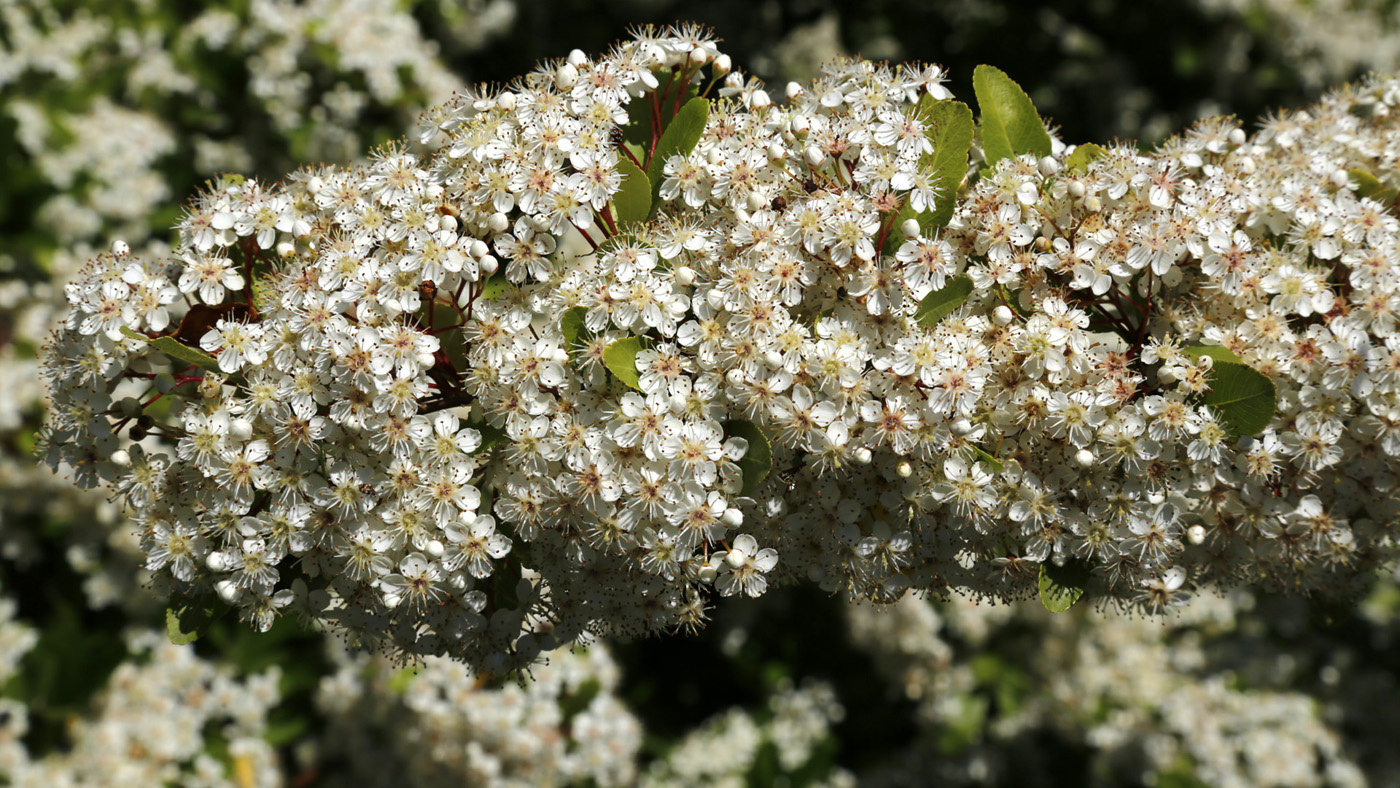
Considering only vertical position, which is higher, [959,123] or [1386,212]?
[959,123]

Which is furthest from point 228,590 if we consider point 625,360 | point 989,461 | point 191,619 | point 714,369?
point 989,461

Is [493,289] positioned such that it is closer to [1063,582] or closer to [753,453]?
[753,453]

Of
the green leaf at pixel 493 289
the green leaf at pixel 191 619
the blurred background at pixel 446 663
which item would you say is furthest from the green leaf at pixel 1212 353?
the blurred background at pixel 446 663

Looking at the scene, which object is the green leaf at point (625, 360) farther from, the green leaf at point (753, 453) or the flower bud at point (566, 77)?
the flower bud at point (566, 77)

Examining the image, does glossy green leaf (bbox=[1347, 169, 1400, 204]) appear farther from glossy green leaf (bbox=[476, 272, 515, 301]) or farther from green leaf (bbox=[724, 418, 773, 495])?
glossy green leaf (bbox=[476, 272, 515, 301])

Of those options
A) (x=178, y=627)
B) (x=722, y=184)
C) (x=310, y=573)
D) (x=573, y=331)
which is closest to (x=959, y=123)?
(x=722, y=184)

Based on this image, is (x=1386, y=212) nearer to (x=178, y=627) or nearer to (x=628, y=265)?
(x=628, y=265)

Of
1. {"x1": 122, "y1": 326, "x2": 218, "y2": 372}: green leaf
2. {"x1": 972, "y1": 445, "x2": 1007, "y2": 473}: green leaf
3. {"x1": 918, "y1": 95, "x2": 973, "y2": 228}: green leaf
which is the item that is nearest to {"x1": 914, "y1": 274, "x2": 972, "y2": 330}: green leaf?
{"x1": 918, "y1": 95, "x2": 973, "y2": 228}: green leaf
